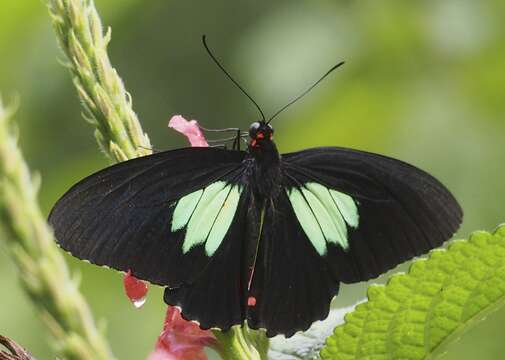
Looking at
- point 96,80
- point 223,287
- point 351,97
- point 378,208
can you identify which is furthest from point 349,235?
point 351,97

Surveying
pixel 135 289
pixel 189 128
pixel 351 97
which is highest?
pixel 351 97

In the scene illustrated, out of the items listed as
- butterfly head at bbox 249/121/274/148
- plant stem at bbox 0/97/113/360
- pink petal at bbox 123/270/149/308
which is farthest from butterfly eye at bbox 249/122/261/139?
plant stem at bbox 0/97/113/360

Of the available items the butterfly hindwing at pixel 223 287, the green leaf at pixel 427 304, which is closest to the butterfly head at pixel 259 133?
the butterfly hindwing at pixel 223 287

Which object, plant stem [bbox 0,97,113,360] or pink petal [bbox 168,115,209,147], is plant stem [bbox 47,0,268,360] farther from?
plant stem [bbox 0,97,113,360]

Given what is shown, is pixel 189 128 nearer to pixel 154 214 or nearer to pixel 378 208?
pixel 154 214

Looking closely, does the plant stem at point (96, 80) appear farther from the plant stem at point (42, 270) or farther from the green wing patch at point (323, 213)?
the plant stem at point (42, 270)

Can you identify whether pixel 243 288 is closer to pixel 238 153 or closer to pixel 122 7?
pixel 238 153
